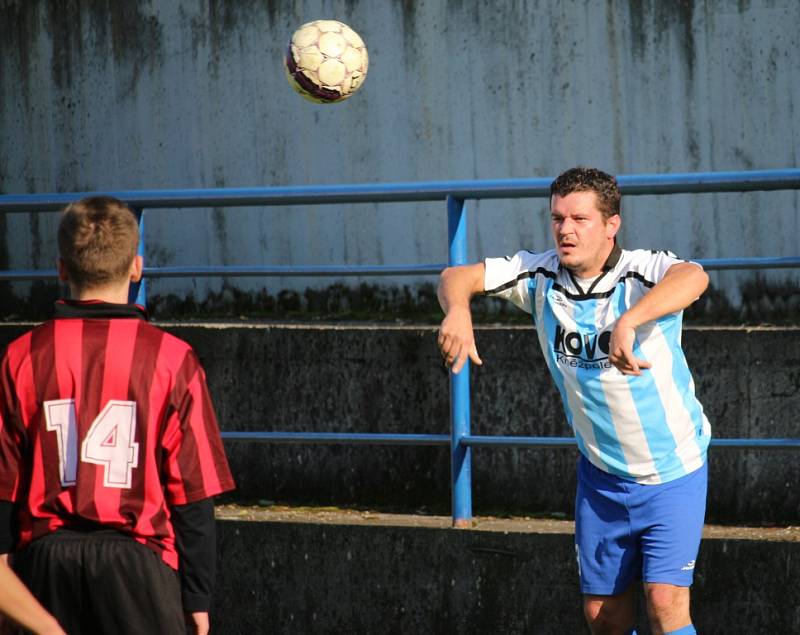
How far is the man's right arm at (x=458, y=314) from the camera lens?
3926mm

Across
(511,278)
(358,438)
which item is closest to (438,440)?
(358,438)

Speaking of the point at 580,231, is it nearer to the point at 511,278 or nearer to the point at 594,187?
the point at 594,187

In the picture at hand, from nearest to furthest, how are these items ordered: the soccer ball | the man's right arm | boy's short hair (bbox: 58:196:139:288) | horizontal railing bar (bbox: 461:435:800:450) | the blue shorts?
1. boy's short hair (bbox: 58:196:139:288)
2. the man's right arm
3. the blue shorts
4. horizontal railing bar (bbox: 461:435:800:450)
5. the soccer ball

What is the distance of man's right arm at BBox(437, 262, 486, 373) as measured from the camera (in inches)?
155

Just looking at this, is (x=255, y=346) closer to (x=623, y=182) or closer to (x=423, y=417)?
(x=423, y=417)

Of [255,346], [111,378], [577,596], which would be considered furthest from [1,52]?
[111,378]

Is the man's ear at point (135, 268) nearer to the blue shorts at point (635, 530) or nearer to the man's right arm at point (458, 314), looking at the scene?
the man's right arm at point (458, 314)

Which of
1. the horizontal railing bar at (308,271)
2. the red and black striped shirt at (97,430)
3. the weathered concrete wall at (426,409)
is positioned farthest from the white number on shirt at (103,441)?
the weathered concrete wall at (426,409)

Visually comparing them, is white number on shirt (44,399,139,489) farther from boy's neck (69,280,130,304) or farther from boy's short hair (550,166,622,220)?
boy's short hair (550,166,622,220)

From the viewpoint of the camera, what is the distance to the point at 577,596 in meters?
5.35

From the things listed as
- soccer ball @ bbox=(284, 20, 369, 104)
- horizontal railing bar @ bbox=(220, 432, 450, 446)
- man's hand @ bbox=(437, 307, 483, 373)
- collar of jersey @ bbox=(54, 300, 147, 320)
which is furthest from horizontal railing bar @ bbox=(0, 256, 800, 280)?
collar of jersey @ bbox=(54, 300, 147, 320)

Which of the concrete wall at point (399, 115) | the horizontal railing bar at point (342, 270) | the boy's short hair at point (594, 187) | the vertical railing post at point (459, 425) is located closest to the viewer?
the boy's short hair at point (594, 187)

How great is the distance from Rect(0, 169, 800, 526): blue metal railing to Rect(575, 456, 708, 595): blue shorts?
0.88 metres

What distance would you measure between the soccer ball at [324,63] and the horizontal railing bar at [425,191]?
0.55 meters
